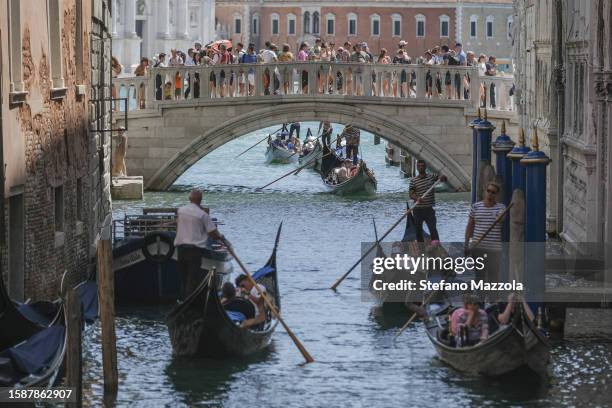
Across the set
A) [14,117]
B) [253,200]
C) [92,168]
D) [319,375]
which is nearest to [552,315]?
[319,375]

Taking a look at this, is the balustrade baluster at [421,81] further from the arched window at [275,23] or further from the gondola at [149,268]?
the arched window at [275,23]

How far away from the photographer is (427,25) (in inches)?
2749

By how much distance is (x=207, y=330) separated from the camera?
12.7 metres

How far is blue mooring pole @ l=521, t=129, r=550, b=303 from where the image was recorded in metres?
13.2

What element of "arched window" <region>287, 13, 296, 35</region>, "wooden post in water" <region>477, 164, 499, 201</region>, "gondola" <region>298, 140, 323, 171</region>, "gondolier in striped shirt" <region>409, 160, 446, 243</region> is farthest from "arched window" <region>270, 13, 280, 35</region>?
"gondolier in striped shirt" <region>409, 160, 446, 243</region>

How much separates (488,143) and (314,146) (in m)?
12.3

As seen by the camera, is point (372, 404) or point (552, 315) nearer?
point (372, 404)

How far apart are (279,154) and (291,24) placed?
41.8 meters

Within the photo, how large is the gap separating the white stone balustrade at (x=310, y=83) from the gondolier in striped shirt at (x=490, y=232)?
9.88 metres

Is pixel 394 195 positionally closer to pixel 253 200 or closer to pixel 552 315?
pixel 253 200

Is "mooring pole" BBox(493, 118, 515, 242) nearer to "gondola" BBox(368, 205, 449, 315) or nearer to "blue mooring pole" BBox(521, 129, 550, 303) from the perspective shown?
"gondola" BBox(368, 205, 449, 315)

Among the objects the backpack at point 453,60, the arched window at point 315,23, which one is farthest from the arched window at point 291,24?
the backpack at point 453,60

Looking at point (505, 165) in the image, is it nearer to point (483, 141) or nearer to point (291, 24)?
point (483, 141)

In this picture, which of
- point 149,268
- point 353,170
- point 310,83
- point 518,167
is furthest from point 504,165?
point 353,170
